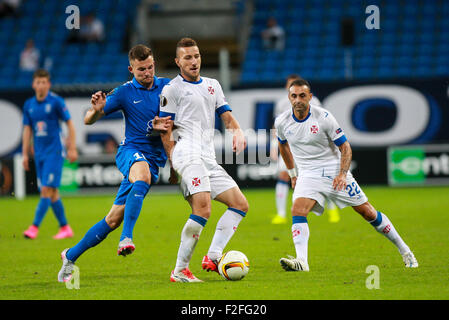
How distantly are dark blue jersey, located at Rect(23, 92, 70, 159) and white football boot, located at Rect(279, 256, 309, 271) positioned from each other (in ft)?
16.2

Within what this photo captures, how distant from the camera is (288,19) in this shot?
24.2 metres

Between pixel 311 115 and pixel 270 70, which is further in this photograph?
pixel 270 70

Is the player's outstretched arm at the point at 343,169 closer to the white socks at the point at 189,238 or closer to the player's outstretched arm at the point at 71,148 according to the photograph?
the white socks at the point at 189,238

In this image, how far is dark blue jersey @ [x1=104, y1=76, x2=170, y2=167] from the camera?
6.77m

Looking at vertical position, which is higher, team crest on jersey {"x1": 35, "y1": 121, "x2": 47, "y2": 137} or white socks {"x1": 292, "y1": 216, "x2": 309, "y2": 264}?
team crest on jersey {"x1": 35, "y1": 121, "x2": 47, "y2": 137}

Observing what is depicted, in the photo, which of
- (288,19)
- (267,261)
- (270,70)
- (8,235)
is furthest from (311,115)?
(288,19)

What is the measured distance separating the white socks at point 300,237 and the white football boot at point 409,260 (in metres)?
0.94

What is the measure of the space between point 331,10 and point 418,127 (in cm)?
672

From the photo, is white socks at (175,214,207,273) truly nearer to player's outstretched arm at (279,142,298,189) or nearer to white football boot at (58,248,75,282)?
white football boot at (58,248,75,282)

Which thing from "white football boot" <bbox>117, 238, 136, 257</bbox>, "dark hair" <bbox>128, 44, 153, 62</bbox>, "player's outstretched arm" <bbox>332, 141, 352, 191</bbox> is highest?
"dark hair" <bbox>128, 44, 153, 62</bbox>

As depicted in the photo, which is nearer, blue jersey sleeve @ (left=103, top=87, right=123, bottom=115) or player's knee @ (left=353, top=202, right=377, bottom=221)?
blue jersey sleeve @ (left=103, top=87, right=123, bottom=115)

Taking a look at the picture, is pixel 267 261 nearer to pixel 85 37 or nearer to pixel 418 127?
pixel 418 127

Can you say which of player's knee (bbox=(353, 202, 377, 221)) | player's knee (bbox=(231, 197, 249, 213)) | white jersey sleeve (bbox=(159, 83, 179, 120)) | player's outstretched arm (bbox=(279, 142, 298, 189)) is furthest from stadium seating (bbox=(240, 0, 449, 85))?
white jersey sleeve (bbox=(159, 83, 179, 120))

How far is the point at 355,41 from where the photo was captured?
23094 millimetres
